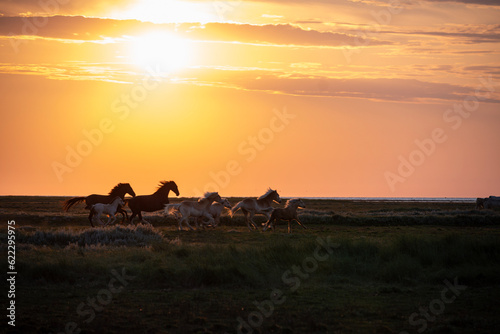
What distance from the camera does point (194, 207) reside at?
30.0m

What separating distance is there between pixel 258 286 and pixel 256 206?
15.5 m

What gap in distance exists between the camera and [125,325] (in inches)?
435

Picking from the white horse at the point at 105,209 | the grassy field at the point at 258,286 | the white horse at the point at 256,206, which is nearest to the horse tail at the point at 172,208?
the white horse at the point at 105,209

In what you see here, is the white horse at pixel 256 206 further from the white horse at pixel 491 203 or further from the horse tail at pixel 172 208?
the white horse at pixel 491 203

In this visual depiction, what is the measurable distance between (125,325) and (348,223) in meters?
26.4

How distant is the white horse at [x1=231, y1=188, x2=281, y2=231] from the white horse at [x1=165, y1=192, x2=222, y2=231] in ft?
4.09

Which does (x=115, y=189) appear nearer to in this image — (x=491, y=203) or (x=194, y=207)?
(x=194, y=207)

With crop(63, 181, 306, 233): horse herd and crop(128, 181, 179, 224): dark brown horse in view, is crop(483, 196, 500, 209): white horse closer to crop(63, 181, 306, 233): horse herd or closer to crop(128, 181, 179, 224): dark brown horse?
crop(63, 181, 306, 233): horse herd

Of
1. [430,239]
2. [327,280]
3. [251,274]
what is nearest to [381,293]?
[327,280]

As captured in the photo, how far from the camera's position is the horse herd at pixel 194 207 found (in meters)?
29.2

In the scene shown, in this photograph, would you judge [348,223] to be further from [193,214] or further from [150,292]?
[150,292]

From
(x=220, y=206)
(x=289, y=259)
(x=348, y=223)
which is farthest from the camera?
(x=348, y=223)

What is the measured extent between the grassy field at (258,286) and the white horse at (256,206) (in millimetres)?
8809

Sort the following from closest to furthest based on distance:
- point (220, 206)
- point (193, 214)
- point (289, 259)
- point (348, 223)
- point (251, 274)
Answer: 1. point (251, 274)
2. point (289, 259)
3. point (193, 214)
4. point (220, 206)
5. point (348, 223)
